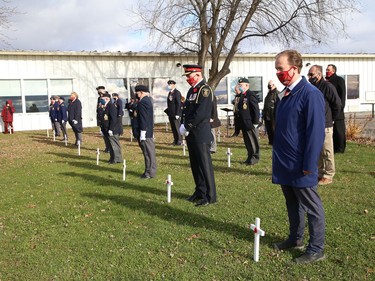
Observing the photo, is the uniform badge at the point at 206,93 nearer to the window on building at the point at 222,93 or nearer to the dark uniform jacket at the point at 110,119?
the dark uniform jacket at the point at 110,119

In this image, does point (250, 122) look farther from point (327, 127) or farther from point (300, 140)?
point (300, 140)

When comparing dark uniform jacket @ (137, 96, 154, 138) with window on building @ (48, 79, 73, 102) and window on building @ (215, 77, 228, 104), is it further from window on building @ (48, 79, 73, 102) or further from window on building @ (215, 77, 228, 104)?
window on building @ (215, 77, 228, 104)

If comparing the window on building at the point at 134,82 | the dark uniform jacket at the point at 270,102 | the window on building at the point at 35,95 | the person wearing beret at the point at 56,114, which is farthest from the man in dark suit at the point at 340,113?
the window on building at the point at 35,95

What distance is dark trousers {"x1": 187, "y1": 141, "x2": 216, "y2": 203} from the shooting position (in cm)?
650

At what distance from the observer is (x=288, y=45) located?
20641mm

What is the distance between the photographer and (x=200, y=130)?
6.54 meters

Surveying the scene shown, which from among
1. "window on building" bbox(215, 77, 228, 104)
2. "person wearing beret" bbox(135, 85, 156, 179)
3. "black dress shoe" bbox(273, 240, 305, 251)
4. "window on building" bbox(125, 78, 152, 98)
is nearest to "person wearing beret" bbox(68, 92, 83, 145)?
"person wearing beret" bbox(135, 85, 156, 179)

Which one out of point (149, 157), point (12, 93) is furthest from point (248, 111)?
point (12, 93)

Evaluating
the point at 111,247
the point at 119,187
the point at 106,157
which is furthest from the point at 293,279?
the point at 106,157

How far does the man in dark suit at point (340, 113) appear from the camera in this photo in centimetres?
967

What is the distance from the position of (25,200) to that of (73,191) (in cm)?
95

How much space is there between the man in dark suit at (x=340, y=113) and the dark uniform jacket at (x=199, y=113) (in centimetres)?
418

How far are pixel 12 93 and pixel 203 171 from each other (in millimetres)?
19755

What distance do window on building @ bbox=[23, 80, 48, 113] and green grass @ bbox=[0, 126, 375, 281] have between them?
48.1ft
